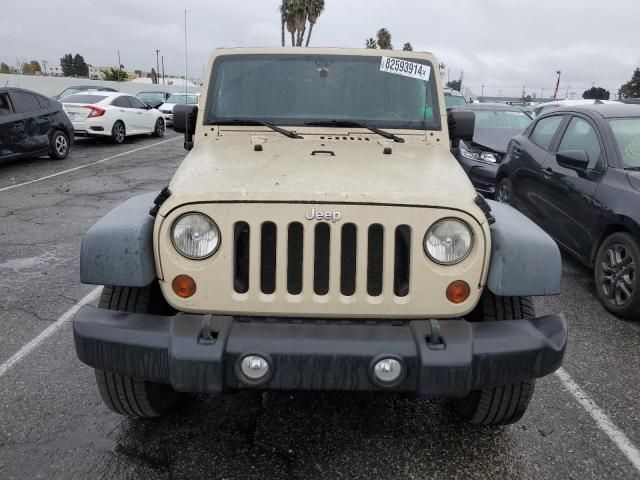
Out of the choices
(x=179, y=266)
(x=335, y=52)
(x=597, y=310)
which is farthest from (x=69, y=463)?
(x=597, y=310)

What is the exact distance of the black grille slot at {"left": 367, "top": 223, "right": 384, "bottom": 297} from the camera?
87.7 inches

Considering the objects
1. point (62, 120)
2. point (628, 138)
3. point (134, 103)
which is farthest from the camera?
point (134, 103)

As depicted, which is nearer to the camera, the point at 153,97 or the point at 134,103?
the point at 134,103

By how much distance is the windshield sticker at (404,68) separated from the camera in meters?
3.56

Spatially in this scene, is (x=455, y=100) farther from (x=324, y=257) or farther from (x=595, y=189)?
(x=324, y=257)

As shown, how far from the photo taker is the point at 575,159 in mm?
4672

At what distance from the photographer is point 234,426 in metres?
2.84

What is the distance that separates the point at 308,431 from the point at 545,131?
4.57 metres

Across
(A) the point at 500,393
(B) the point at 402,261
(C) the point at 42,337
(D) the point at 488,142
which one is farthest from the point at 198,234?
(D) the point at 488,142

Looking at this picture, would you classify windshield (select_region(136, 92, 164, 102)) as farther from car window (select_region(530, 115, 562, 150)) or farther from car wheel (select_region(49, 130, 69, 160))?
car window (select_region(530, 115, 562, 150))

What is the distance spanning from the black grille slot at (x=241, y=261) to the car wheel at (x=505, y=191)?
16.3 ft

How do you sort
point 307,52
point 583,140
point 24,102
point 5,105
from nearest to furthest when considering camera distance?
point 307,52, point 583,140, point 5,105, point 24,102

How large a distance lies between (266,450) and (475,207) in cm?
150

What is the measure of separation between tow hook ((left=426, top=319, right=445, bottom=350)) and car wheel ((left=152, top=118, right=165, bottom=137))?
17.0 m
